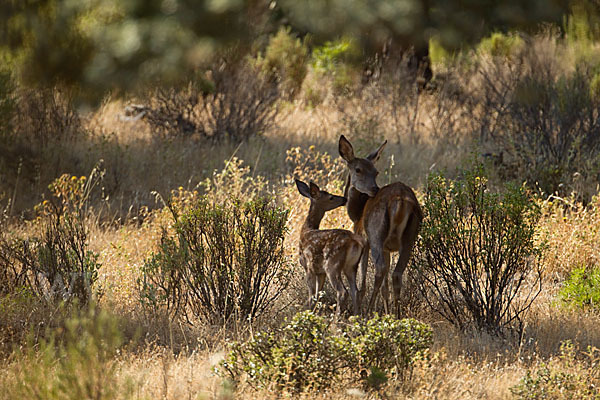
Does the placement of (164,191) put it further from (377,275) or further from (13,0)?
(377,275)

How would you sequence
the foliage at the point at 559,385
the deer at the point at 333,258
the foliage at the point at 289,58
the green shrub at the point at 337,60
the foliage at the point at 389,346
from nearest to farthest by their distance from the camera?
the foliage at the point at 559,385
the foliage at the point at 389,346
the deer at the point at 333,258
the green shrub at the point at 337,60
the foliage at the point at 289,58

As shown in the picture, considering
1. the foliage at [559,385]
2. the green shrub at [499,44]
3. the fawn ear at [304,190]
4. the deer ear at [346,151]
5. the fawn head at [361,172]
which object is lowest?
the foliage at [559,385]

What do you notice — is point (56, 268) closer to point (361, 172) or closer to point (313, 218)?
point (313, 218)

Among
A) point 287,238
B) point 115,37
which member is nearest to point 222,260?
point 287,238

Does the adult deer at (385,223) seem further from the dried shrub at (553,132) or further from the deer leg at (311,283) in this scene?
the dried shrub at (553,132)

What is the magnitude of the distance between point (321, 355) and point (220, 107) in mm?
8145

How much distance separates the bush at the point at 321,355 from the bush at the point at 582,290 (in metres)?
2.01

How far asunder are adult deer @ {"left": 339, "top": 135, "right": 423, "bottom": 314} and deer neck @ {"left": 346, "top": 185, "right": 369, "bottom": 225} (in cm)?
12

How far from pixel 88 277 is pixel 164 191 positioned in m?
3.93

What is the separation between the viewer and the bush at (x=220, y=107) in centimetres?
1176

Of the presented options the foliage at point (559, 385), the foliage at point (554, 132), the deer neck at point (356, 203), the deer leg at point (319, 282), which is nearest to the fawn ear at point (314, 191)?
the deer neck at point (356, 203)

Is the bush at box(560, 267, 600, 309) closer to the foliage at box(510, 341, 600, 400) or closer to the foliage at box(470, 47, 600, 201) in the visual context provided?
the foliage at box(510, 341, 600, 400)

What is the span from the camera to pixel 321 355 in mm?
4035

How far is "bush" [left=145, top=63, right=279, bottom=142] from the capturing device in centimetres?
1176
